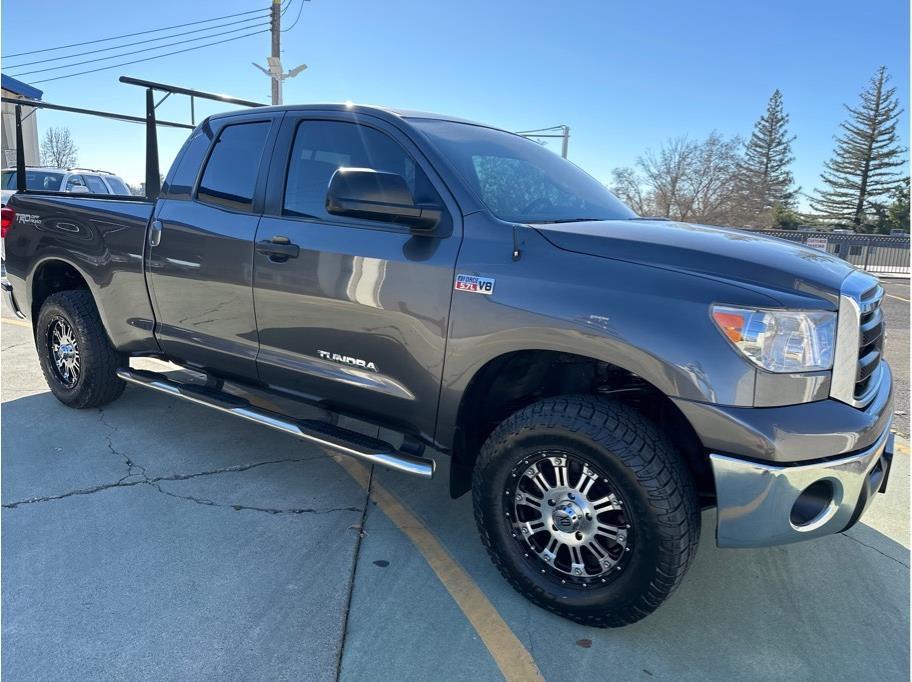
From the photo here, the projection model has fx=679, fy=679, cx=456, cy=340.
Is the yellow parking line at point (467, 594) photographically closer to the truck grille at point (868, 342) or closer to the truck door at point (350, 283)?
the truck door at point (350, 283)

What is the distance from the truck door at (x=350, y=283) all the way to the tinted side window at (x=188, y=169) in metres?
0.70

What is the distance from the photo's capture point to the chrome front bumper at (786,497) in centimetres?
227

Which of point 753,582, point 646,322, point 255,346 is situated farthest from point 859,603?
point 255,346

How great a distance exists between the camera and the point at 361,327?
3.09 meters

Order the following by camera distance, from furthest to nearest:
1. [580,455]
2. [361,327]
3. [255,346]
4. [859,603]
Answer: [255,346] < [361,327] < [859,603] < [580,455]

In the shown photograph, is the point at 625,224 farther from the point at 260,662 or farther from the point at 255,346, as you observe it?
the point at 260,662

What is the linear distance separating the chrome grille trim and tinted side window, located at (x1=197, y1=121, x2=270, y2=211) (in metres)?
2.80

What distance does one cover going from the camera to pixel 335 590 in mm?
2826

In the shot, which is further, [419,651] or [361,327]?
[361,327]

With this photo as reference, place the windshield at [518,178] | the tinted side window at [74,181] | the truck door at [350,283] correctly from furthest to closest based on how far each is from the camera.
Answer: the tinted side window at [74,181], the windshield at [518,178], the truck door at [350,283]

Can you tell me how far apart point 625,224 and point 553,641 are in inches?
68.2

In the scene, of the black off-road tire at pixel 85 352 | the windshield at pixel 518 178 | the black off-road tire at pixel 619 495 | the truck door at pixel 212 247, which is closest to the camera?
the black off-road tire at pixel 619 495

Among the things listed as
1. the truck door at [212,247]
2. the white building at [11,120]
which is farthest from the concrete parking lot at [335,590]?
the white building at [11,120]

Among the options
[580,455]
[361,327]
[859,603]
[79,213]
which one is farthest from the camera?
[79,213]
